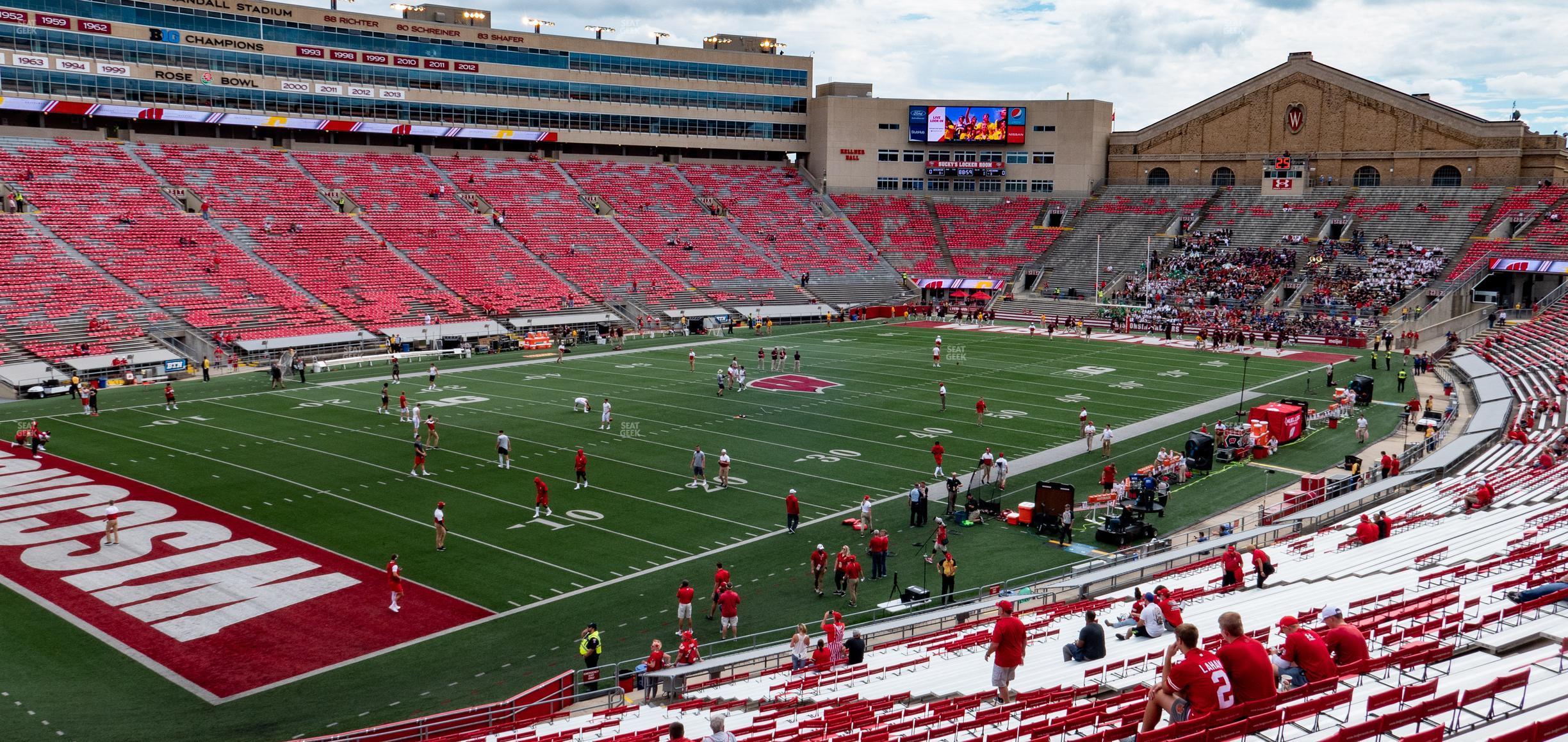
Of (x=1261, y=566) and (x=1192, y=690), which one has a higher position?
(x=1192, y=690)

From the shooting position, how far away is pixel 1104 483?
26594mm

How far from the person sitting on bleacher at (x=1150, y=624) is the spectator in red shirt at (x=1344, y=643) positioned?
445 cm

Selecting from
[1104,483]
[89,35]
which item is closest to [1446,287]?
[1104,483]

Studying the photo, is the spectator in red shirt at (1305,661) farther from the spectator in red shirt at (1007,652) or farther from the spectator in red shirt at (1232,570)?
the spectator in red shirt at (1232,570)

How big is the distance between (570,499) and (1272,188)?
6801 cm

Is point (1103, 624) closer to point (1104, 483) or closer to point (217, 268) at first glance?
point (1104, 483)

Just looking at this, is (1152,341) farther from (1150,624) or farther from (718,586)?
(1150,624)

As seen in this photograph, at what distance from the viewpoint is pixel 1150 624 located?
46.2ft

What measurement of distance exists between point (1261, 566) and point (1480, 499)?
22.4 feet

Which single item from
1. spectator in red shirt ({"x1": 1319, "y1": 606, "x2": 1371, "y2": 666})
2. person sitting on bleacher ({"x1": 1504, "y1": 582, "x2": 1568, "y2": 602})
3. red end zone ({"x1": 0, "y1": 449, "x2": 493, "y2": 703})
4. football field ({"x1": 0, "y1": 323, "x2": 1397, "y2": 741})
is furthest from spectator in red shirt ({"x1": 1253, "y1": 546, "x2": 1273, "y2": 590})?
red end zone ({"x1": 0, "y1": 449, "x2": 493, "y2": 703})

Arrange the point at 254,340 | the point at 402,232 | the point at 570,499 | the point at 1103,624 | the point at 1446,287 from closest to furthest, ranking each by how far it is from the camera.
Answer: the point at 1103,624, the point at 570,499, the point at 254,340, the point at 1446,287, the point at 402,232

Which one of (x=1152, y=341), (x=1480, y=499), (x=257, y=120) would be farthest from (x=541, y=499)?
(x=257, y=120)

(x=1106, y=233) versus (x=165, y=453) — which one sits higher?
(x=1106, y=233)

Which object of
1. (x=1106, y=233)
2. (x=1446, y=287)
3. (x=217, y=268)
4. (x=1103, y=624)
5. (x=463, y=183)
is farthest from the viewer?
(x=1106, y=233)
